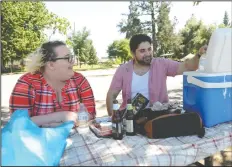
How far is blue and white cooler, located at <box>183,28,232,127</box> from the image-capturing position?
206cm

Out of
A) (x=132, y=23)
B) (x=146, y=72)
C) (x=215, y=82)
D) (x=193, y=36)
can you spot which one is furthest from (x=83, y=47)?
(x=215, y=82)

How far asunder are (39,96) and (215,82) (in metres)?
1.37

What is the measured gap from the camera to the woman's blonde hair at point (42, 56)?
2.26m

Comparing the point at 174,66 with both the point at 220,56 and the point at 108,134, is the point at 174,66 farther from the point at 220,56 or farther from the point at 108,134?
the point at 108,134

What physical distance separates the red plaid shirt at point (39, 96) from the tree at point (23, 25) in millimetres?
29546

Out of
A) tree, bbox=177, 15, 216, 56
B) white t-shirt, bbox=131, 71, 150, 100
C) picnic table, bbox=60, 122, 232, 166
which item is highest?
tree, bbox=177, 15, 216, 56

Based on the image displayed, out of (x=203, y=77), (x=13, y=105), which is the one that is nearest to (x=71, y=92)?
(x=13, y=105)

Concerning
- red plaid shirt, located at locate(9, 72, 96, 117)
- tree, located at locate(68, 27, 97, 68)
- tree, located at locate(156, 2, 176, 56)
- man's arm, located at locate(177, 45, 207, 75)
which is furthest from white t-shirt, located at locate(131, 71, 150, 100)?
tree, located at locate(68, 27, 97, 68)

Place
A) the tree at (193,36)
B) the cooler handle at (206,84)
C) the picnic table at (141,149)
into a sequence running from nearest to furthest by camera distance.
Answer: the picnic table at (141,149) < the cooler handle at (206,84) < the tree at (193,36)

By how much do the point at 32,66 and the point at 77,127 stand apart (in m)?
0.64

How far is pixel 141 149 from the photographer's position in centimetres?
166

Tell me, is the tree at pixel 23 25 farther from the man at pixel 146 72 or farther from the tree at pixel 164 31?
the man at pixel 146 72

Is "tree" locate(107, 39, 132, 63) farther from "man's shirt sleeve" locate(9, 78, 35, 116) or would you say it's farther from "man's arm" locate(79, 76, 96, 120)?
"man's shirt sleeve" locate(9, 78, 35, 116)

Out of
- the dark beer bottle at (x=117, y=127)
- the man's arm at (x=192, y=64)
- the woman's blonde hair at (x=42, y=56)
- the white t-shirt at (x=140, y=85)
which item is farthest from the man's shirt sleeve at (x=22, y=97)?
the man's arm at (x=192, y=64)
